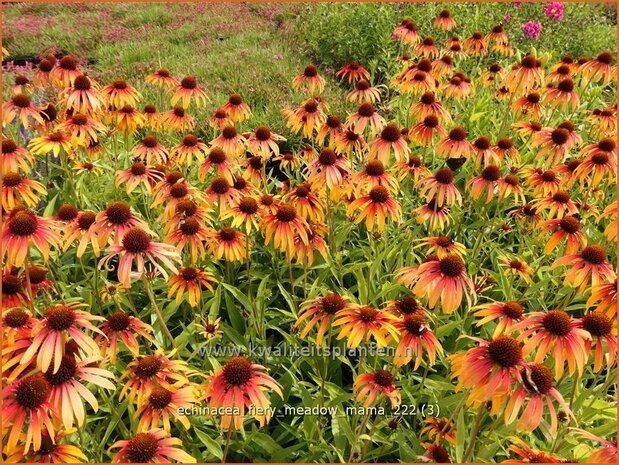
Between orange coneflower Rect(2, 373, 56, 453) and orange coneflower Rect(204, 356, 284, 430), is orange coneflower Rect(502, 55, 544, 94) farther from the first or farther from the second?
orange coneflower Rect(2, 373, 56, 453)

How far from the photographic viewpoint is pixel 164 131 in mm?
3936

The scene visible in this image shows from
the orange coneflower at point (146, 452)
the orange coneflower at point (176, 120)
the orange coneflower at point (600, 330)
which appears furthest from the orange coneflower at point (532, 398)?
the orange coneflower at point (176, 120)

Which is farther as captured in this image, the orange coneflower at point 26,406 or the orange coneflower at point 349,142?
the orange coneflower at point 349,142

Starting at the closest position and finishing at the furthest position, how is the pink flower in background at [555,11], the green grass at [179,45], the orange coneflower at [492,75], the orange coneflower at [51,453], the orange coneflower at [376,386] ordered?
the orange coneflower at [51,453] < the orange coneflower at [376,386] < the orange coneflower at [492,75] < the green grass at [179,45] < the pink flower in background at [555,11]

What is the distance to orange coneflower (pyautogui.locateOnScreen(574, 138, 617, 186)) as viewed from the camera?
273 cm

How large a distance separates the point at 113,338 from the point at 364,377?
35.9 inches

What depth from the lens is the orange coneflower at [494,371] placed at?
4.67 ft

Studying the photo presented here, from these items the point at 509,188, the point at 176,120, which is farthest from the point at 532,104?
the point at 176,120

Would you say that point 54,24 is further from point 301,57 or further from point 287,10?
point 301,57

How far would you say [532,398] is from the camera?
1.43m

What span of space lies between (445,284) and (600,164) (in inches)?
59.0

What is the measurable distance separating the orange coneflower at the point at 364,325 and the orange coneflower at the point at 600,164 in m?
1.61

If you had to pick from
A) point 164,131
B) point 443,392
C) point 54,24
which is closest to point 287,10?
point 54,24

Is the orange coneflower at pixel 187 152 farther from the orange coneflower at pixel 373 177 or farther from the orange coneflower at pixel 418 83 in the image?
the orange coneflower at pixel 418 83
